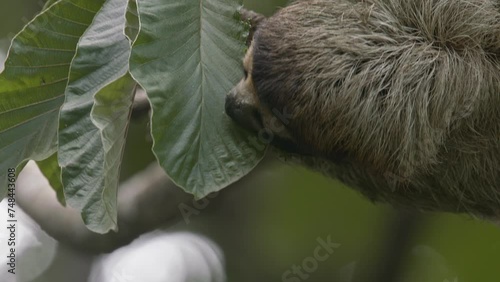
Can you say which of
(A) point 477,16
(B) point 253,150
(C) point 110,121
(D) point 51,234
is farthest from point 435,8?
(D) point 51,234

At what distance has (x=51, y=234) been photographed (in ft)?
15.5

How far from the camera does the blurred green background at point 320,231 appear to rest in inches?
183

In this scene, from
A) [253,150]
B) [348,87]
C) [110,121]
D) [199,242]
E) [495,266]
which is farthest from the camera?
[199,242]

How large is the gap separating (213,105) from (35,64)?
0.70 m

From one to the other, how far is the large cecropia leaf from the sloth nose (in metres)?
0.03

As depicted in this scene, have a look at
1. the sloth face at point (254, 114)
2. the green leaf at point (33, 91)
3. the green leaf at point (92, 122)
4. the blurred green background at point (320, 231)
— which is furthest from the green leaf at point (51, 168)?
the blurred green background at point (320, 231)

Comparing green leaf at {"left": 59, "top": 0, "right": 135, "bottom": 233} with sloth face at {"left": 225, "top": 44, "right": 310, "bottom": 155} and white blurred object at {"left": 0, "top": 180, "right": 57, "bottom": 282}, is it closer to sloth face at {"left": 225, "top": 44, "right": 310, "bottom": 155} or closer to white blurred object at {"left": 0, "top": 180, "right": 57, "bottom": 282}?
sloth face at {"left": 225, "top": 44, "right": 310, "bottom": 155}

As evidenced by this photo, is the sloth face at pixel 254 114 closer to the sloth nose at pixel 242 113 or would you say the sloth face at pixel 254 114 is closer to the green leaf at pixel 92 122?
the sloth nose at pixel 242 113

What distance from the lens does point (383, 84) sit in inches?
112

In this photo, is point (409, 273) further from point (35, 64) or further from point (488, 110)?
point (35, 64)

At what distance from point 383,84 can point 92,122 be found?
40.2 inches

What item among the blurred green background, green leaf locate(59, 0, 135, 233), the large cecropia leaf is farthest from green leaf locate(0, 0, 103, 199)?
the blurred green background

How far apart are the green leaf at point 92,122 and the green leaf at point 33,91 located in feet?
0.95

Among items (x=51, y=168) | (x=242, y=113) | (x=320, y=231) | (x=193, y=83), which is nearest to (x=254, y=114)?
(x=242, y=113)
